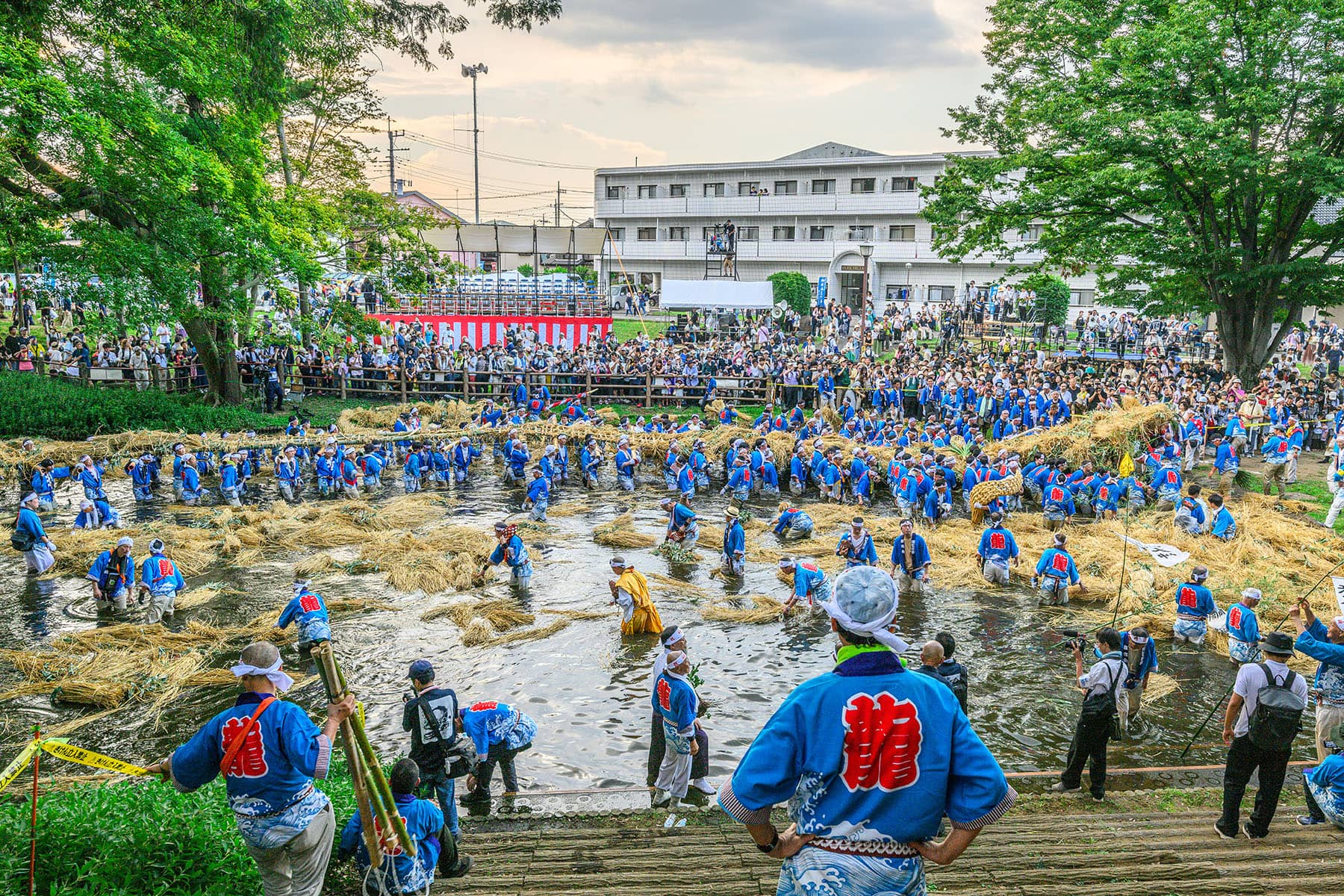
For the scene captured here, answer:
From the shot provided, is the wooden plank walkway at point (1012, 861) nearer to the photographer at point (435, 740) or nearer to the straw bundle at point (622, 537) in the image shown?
the photographer at point (435, 740)

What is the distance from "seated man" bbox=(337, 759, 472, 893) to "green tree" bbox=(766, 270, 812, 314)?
128ft

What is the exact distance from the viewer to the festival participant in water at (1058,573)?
1309 cm

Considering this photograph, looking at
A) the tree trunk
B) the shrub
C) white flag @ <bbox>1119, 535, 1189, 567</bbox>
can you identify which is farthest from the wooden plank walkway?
the tree trunk

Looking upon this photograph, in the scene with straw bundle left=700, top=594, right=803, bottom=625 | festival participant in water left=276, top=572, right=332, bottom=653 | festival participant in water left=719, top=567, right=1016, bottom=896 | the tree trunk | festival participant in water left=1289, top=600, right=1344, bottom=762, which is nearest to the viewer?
festival participant in water left=719, top=567, right=1016, bottom=896

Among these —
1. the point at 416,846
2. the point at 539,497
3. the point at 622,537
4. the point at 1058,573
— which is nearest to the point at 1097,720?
the point at 416,846

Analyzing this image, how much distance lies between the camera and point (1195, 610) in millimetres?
11539

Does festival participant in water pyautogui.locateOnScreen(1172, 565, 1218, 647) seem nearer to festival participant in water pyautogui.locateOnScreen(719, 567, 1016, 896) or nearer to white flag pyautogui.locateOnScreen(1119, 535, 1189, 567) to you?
white flag pyautogui.locateOnScreen(1119, 535, 1189, 567)

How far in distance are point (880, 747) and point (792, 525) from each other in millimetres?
14568

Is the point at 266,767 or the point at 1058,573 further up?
the point at 266,767

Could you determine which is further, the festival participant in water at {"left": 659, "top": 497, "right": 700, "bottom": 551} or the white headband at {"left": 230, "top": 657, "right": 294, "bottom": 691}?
the festival participant in water at {"left": 659, "top": 497, "right": 700, "bottom": 551}

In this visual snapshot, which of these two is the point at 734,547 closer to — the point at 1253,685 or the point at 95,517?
the point at 1253,685

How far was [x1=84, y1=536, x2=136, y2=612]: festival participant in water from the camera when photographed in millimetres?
12656

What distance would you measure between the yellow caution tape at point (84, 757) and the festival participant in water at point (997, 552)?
12.1m

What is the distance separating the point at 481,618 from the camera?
12.5m
